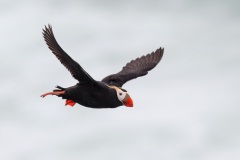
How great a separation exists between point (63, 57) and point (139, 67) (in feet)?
23.6

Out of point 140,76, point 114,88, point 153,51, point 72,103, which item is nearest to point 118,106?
point 114,88

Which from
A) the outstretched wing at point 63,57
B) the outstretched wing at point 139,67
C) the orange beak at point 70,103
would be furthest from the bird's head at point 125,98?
the outstretched wing at point 139,67

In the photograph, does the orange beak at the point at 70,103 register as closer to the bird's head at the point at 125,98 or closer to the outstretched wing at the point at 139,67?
the bird's head at the point at 125,98

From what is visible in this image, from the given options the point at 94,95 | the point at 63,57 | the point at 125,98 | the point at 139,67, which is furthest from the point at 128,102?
the point at 139,67

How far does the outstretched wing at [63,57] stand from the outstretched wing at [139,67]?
460cm

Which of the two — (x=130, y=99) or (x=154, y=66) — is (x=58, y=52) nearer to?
(x=130, y=99)

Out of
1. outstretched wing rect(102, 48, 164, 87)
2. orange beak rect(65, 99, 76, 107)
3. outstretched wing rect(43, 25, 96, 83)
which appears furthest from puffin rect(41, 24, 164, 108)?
outstretched wing rect(102, 48, 164, 87)

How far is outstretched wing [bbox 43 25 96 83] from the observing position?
17438 millimetres

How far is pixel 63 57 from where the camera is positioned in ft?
57.9

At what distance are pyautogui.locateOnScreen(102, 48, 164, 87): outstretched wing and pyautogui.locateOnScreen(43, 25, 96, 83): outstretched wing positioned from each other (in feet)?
15.1

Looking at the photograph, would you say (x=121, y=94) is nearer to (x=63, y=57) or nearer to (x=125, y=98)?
(x=125, y=98)

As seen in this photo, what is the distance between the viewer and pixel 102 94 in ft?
59.4

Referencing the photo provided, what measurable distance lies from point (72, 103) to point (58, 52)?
264 cm

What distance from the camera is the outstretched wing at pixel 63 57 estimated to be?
1744 centimetres
